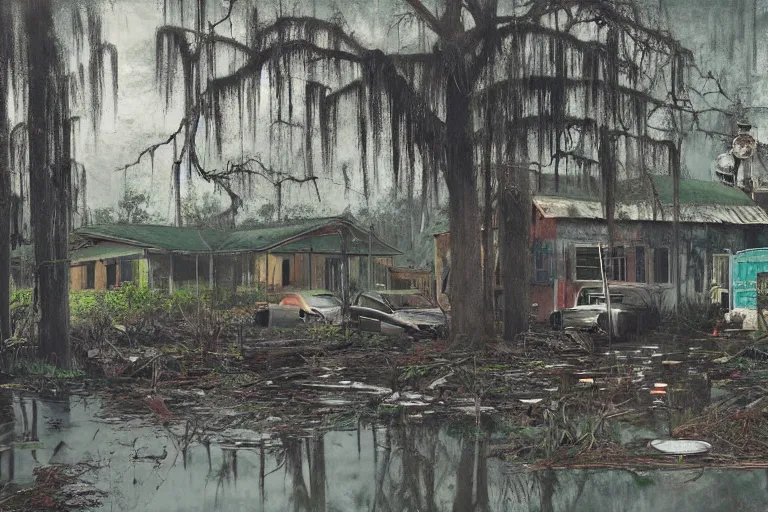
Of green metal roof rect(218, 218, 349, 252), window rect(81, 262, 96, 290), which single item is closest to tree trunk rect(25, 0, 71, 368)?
window rect(81, 262, 96, 290)

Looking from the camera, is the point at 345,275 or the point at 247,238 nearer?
the point at 345,275

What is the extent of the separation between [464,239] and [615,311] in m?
1.77

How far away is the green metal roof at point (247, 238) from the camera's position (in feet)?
25.2

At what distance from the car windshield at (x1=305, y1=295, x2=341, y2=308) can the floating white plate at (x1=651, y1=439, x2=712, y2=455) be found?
397 cm

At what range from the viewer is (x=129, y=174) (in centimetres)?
711

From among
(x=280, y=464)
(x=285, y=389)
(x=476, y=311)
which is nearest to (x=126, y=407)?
(x=285, y=389)

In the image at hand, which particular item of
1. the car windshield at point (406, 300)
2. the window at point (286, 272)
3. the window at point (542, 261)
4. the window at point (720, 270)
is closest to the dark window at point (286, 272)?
the window at point (286, 272)

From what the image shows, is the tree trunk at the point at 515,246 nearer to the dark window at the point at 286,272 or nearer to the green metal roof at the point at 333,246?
the green metal roof at the point at 333,246

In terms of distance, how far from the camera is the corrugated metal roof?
8047 millimetres

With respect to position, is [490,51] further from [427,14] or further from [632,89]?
[632,89]

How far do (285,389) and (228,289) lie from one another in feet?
7.02

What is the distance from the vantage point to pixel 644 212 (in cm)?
830

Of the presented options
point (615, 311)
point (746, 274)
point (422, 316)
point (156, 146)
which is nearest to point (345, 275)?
point (422, 316)

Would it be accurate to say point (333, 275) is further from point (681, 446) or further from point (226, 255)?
point (681, 446)
